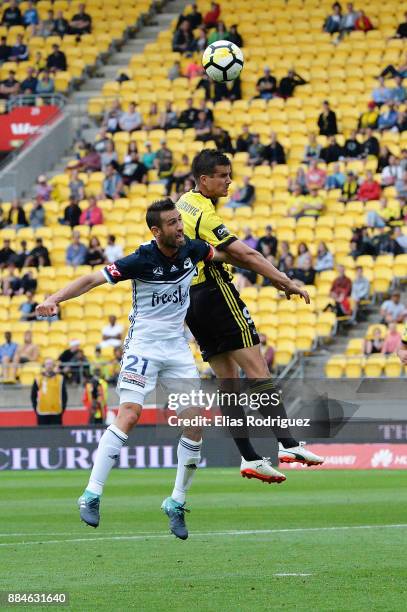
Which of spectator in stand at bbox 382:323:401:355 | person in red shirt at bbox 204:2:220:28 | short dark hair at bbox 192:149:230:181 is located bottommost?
spectator in stand at bbox 382:323:401:355

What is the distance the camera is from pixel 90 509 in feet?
33.9

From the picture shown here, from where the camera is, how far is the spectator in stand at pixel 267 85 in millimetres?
32562

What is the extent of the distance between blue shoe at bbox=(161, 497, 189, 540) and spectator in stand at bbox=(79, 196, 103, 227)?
20709 mm

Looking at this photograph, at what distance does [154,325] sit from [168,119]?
2267 centimetres

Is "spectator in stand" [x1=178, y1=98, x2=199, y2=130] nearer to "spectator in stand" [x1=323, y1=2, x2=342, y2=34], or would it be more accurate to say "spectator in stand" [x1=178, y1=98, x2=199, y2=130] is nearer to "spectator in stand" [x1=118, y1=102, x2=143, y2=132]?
"spectator in stand" [x1=118, y1=102, x2=143, y2=132]

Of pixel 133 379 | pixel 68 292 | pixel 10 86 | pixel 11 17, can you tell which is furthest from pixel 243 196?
pixel 68 292

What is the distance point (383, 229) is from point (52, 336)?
7.16 metres

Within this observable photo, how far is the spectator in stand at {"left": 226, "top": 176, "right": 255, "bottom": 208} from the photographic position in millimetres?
30188

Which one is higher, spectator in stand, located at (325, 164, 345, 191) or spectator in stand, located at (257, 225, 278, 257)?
spectator in stand, located at (325, 164, 345, 191)

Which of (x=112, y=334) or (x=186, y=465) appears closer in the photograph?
(x=186, y=465)

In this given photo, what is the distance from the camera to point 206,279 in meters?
11.4

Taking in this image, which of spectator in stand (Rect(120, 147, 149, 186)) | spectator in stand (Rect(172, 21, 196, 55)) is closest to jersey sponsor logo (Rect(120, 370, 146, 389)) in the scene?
spectator in stand (Rect(120, 147, 149, 186))

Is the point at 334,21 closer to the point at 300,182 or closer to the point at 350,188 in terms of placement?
the point at 300,182

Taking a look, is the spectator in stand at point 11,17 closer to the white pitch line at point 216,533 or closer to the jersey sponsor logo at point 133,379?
the white pitch line at point 216,533
